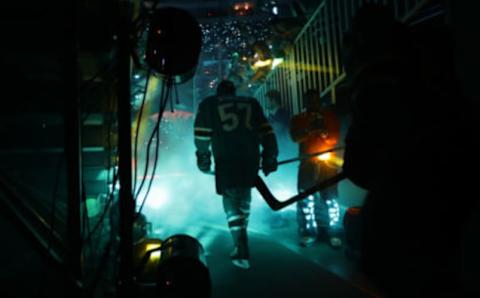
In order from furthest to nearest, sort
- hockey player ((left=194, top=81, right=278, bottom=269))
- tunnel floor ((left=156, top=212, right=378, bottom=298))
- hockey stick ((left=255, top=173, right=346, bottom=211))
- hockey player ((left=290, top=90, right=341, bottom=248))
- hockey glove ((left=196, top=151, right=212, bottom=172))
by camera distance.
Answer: hockey player ((left=290, top=90, right=341, bottom=248)) → hockey glove ((left=196, top=151, right=212, bottom=172)) → hockey player ((left=194, top=81, right=278, bottom=269)) → tunnel floor ((left=156, top=212, right=378, bottom=298)) → hockey stick ((left=255, top=173, right=346, bottom=211))

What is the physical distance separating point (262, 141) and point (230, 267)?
1.63 metres

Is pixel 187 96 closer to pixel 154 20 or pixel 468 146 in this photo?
pixel 154 20

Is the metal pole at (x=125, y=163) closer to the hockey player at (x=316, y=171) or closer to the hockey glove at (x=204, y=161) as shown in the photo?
the hockey glove at (x=204, y=161)

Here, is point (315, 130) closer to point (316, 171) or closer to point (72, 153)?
point (316, 171)

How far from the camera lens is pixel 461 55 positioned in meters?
2.68

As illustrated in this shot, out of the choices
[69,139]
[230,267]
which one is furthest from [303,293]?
[69,139]

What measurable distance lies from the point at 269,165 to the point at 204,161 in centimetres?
82

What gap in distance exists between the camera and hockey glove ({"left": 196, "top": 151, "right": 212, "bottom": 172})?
4.39 metres

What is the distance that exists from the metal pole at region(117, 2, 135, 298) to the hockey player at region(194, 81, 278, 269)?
2.10 metres

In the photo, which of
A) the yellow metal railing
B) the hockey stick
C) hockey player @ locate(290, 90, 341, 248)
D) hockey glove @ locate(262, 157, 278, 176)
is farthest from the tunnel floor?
the yellow metal railing

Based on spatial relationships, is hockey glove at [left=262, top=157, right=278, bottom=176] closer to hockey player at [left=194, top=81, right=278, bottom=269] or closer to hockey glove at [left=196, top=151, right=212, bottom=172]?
hockey player at [left=194, top=81, right=278, bottom=269]

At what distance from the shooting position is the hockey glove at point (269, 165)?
4.48m

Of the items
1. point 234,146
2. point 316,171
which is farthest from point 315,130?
point 234,146

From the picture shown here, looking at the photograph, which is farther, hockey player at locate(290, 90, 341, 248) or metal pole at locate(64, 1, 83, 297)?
hockey player at locate(290, 90, 341, 248)
